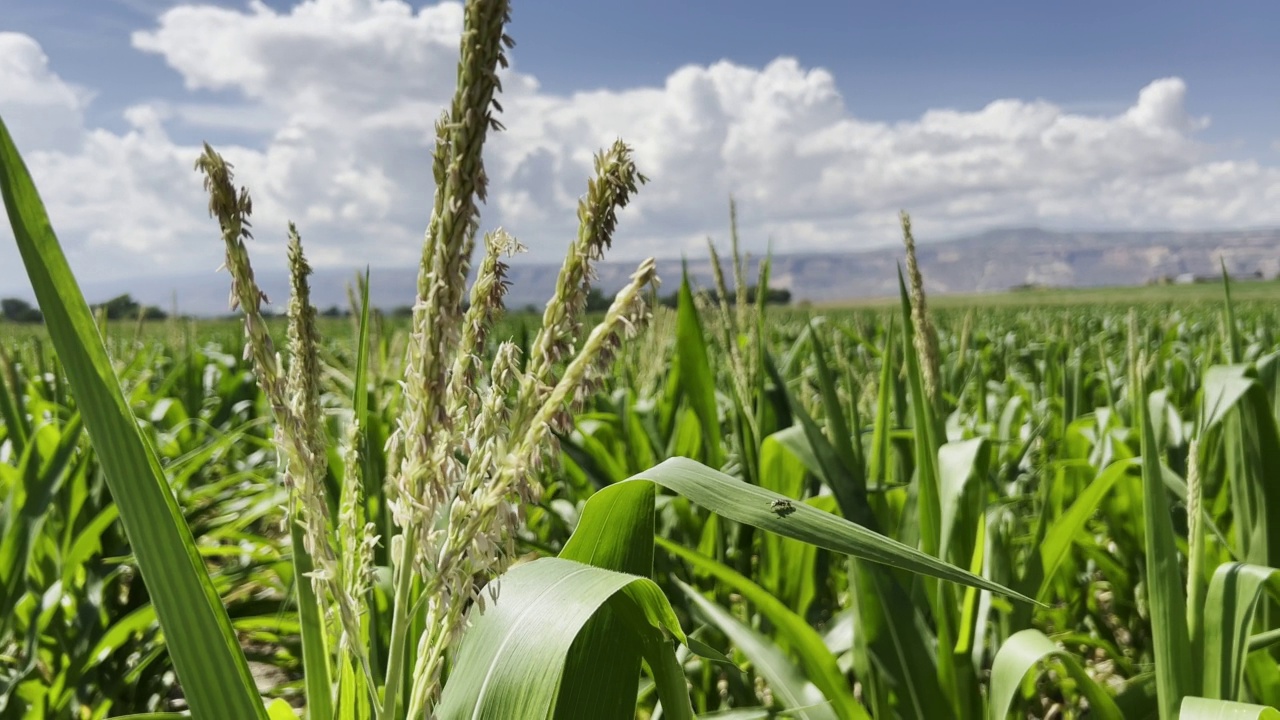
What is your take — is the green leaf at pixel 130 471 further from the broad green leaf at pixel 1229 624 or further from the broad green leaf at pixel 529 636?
the broad green leaf at pixel 1229 624

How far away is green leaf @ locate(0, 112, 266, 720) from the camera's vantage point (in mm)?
566

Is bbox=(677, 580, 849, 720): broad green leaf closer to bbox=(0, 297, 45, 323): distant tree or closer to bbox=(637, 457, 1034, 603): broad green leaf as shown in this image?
bbox=(637, 457, 1034, 603): broad green leaf

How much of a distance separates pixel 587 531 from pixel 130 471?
431 millimetres

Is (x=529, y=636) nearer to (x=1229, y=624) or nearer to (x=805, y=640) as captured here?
(x=805, y=640)

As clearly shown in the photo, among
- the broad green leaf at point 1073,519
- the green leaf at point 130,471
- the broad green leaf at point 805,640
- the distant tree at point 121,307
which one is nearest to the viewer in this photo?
the green leaf at point 130,471

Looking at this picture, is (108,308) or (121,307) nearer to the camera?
(121,307)

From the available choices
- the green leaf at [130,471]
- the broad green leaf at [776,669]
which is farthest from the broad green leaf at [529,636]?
the broad green leaf at [776,669]

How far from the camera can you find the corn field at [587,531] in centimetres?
60

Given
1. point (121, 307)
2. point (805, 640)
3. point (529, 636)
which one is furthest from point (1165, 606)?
point (121, 307)

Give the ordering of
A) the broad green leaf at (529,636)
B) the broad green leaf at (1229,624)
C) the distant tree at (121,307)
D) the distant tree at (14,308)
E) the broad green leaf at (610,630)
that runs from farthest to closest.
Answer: the distant tree at (14,308), the broad green leaf at (1229,624), the distant tree at (121,307), the broad green leaf at (610,630), the broad green leaf at (529,636)

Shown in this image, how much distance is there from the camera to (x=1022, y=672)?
137 centimetres

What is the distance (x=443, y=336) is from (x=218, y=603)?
1.21 feet

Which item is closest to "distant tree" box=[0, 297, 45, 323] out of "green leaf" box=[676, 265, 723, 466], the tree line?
the tree line

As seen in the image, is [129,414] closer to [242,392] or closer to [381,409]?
[381,409]
